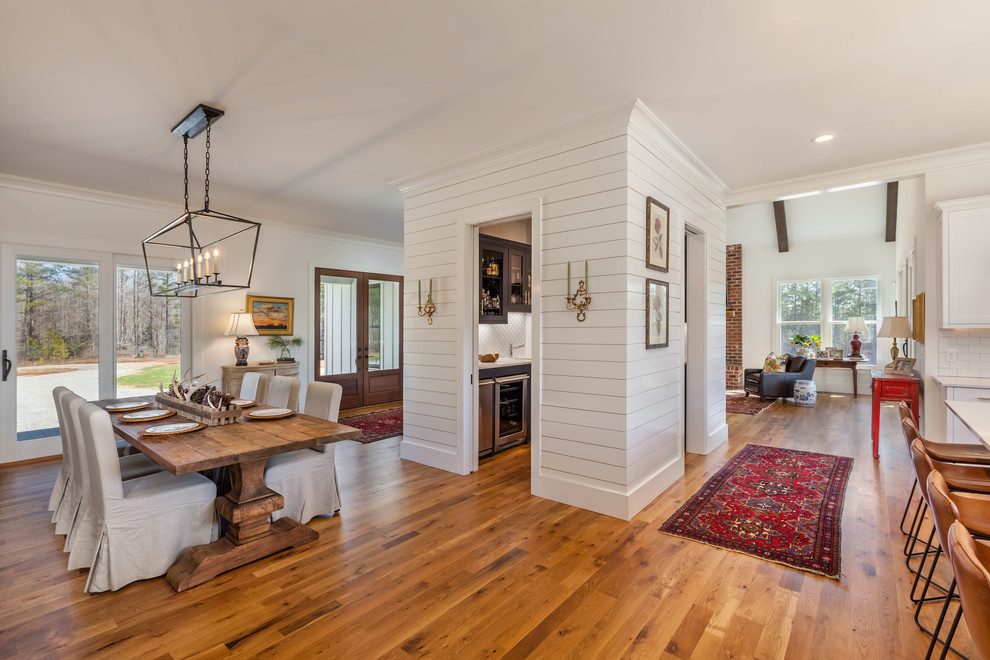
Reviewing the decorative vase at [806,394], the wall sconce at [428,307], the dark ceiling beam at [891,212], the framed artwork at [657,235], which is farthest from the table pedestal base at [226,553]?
the dark ceiling beam at [891,212]

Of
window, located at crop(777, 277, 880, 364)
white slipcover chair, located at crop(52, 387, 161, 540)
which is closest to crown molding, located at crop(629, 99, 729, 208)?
white slipcover chair, located at crop(52, 387, 161, 540)

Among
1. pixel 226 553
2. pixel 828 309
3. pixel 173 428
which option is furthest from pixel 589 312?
pixel 828 309

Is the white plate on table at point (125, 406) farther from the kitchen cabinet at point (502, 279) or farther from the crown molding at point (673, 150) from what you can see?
the crown molding at point (673, 150)

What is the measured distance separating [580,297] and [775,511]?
1994 millimetres

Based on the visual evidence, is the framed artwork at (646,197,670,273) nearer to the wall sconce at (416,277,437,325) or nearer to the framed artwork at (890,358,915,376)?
the wall sconce at (416,277,437,325)

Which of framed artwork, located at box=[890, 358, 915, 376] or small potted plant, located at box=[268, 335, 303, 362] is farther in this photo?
small potted plant, located at box=[268, 335, 303, 362]

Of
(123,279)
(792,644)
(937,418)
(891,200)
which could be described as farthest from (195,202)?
(891,200)

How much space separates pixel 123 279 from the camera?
17.2ft

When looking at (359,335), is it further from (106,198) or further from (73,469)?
(73,469)

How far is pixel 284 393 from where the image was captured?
13.1ft

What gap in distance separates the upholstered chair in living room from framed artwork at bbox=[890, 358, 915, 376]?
2902mm

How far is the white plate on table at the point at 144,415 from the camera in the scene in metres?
3.01

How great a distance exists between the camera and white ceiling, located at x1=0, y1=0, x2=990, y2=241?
7.16 feet

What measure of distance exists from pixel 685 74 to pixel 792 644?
2834mm
